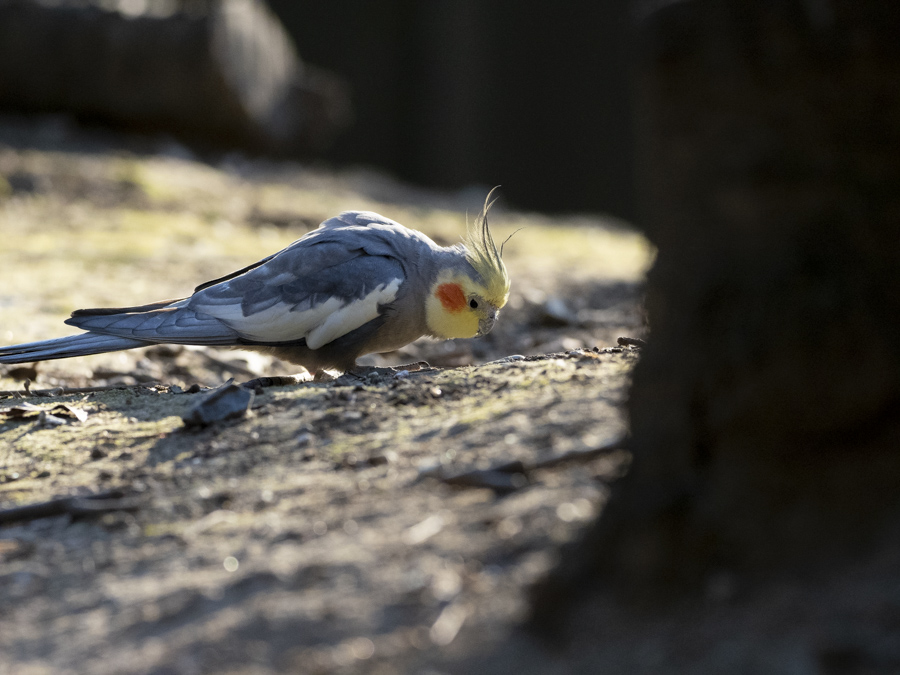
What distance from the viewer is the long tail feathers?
346cm

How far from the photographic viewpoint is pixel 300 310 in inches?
143

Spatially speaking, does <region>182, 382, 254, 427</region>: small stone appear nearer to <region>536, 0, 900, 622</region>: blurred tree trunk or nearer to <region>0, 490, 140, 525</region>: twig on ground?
<region>0, 490, 140, 525</region>: twig on ground

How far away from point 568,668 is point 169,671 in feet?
2.55

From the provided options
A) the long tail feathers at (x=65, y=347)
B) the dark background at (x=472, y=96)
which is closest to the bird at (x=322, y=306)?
the long tail feathers at (x=65, y=347)

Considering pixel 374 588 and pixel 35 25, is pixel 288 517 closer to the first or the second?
pixel 374 588

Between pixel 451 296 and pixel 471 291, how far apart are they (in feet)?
0.32

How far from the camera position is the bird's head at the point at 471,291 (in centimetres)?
388

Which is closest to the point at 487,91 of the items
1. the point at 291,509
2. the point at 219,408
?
the point at 219,408

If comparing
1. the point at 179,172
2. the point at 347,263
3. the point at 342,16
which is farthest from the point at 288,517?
the point at 342,16

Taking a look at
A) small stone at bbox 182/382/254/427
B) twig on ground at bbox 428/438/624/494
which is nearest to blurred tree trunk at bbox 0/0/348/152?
small stone at bbox 182/382/254/427

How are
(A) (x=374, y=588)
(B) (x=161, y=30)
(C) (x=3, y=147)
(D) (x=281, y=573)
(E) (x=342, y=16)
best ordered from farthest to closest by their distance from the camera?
(E) (x=342, y=16) < (B) (x=161, y=30) < (C) (x=3, y=147) < (D) (x=281, y=573) < (A) (x=374, y=588)

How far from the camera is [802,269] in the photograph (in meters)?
1.71

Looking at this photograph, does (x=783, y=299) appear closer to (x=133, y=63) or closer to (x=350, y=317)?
(x=350, y=317)

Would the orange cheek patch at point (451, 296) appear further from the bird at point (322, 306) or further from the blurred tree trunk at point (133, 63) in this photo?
the blurred tree trunk at point (133, 63)
